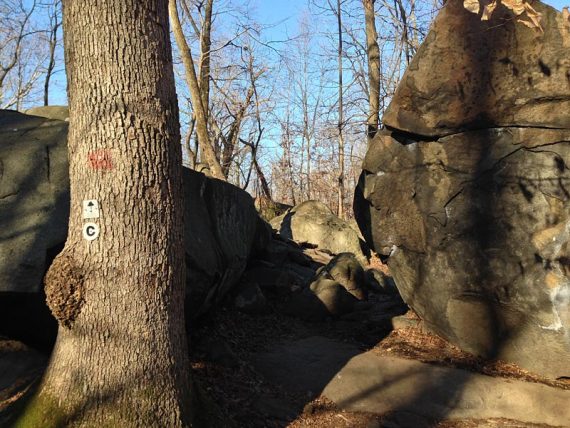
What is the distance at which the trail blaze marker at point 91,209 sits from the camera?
3580 millimetres

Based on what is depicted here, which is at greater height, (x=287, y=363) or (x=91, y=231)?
(x=91, y=231)

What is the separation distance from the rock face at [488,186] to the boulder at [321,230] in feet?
31.1

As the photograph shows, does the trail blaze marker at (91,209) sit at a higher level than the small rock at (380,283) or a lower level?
higher

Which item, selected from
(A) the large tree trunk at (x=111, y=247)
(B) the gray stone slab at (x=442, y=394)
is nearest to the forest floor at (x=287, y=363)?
(B) the gray stone slab at (x=442, y=394)

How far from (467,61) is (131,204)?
4.96 m

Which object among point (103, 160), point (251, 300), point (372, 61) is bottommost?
point (251, 300)

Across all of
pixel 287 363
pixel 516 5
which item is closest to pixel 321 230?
pixel 287 363

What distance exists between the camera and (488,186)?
668cm

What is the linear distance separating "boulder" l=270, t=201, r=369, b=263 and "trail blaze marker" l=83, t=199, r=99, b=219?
44.6 ft

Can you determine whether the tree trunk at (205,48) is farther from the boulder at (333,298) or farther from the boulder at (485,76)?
the boulder at (485,76)

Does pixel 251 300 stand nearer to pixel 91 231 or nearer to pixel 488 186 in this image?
pixel 488 186

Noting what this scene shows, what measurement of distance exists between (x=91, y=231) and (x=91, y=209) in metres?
0.15

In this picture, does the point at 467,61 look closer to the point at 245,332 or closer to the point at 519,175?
the point at 519,175

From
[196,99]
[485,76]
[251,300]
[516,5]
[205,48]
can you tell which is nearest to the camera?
[516,5]
